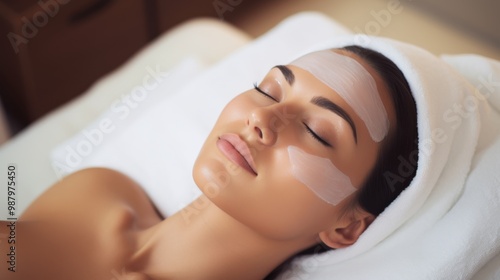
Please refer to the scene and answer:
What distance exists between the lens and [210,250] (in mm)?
992

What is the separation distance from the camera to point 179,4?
2018 mm

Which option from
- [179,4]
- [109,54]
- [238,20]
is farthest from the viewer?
[238,20]

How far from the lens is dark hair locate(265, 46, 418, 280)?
95cm

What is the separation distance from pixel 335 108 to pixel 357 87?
0.05 metres

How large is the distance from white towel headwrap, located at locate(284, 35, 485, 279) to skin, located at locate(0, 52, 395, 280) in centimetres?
4

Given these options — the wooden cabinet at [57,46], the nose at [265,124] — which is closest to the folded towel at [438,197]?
the nose at [265,124]

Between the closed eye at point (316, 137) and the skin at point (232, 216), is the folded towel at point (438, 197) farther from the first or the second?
the closed eye at point (316, 137)

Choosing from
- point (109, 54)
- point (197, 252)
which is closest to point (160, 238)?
point (197, 252)

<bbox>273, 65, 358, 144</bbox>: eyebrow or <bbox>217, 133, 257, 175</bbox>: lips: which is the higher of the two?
<bbox>273, 65, 358, 144</bbox>: eyebrow

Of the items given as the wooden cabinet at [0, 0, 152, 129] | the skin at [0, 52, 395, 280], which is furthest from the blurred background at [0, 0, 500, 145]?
the skin at [0, 52, 395, 280]

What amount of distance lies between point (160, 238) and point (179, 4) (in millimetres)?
1188

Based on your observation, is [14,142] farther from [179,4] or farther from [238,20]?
[238,20]

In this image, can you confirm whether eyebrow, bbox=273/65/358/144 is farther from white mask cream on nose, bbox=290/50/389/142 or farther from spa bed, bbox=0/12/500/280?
spa bed, bbox=0/12/500/280

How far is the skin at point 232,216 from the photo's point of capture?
0.91 meters
